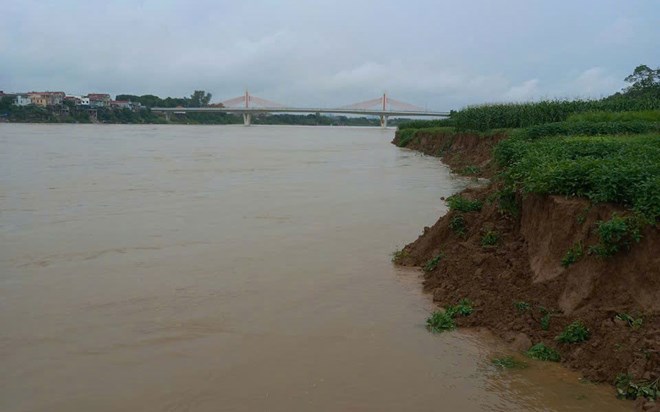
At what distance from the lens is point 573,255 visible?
587 centimetres

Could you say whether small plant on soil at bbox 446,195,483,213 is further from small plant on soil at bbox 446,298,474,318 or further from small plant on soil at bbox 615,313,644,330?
small plant on soil at bbox 615,313,644,330

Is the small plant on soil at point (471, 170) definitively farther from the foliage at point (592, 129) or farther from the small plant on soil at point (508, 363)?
the small plant on soil at point (508, 363)

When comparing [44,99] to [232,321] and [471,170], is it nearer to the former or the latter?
[471,170]

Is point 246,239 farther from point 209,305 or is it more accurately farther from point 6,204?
point 6,204

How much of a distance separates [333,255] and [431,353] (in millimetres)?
3677

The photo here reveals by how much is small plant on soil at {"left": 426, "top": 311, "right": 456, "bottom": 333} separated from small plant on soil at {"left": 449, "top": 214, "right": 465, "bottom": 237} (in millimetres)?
2274

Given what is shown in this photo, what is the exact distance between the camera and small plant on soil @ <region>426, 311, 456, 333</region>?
6102 millimetres

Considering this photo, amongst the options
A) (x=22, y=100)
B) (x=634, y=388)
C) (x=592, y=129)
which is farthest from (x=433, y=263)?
(x=22, y=100)

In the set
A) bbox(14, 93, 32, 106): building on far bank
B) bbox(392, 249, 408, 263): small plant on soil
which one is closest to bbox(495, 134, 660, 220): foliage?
bbox(392, 249, 408, 263): small plant on soil

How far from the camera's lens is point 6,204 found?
13625mm

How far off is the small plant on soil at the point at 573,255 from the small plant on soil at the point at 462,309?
1.07m

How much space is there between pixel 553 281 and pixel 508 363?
1217 millimetres

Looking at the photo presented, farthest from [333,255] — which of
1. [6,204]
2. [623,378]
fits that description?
[6,204]

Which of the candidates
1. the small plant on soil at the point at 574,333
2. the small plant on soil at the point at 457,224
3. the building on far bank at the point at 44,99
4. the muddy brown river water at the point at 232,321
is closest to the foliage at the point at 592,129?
the muddy brown river water at the point at 232,321
